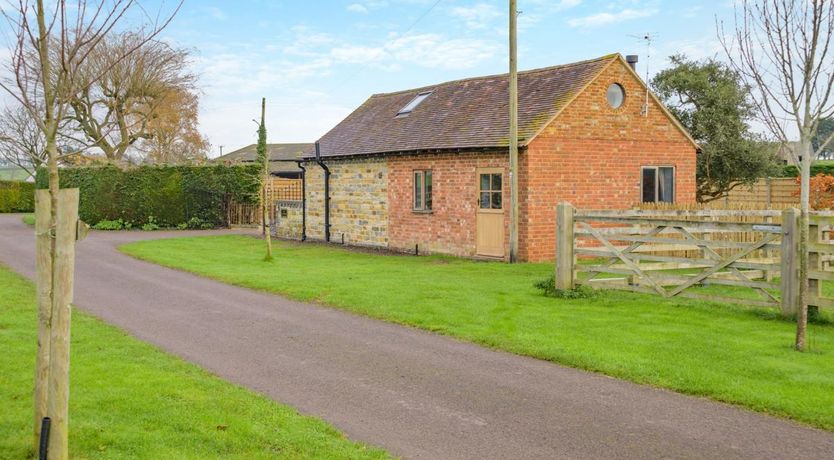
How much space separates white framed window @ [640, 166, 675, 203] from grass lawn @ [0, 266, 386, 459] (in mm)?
16678

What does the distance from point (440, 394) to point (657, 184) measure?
55.4ft

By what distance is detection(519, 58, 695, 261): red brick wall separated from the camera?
20172 millimetres

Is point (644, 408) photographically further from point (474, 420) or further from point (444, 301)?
point (444, 301)

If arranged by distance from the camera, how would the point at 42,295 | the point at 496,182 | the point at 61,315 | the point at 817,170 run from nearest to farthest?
the point at 61,315 < the point at 42,295 < the point at 496,182 < the point at 817,170

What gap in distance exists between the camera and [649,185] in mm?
22547

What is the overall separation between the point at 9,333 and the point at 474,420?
7012mm

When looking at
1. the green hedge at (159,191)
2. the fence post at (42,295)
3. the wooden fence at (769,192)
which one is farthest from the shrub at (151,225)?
the fence post at (42,295)

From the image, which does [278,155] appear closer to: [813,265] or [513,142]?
[513,142]

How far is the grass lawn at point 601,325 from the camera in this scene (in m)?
7.68

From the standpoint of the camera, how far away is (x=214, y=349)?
960cm

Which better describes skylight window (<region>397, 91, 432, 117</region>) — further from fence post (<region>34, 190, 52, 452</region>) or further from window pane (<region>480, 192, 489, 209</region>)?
fence post (<region>34, 190, 52, 452</region>)

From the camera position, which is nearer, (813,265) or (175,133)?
(813,265)

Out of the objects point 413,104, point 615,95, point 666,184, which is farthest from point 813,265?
point 413,104

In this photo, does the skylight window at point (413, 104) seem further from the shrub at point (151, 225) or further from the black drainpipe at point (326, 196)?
the shrub at point (151, 225)
